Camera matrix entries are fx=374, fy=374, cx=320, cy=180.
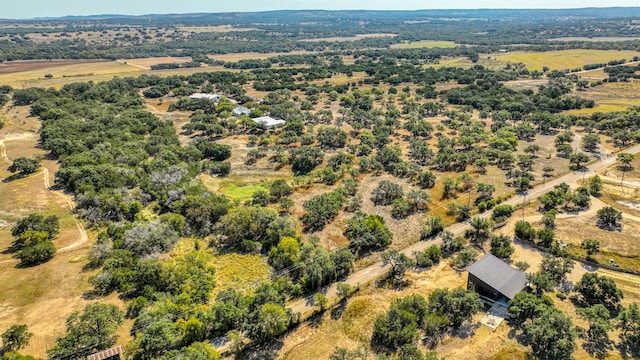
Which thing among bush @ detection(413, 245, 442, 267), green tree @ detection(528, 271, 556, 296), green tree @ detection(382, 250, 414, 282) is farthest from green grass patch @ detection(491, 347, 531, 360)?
bush @ detection(413, 245, 442, 267)

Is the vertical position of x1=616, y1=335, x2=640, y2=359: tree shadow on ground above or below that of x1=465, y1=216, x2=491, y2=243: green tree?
below

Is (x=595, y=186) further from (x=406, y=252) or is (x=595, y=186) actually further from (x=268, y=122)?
(x=268, y=122)

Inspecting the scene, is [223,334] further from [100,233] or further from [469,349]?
[100,233]

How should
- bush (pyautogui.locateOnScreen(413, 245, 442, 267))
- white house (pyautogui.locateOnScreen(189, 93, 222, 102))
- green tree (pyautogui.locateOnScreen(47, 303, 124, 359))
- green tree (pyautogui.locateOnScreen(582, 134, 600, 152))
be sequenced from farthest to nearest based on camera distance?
1. white house (pyautogui.locateOnScreen(189, 93, 222, 102))
2. green tree (pyautogui.locateOnScreen(582, 134, 600, 152))
3. bush (pyautogui.locateOnScreen(413, 245, 442, 267))
4. green tree (pyautogui.locateOnScreen(47, 303, 124, 359))

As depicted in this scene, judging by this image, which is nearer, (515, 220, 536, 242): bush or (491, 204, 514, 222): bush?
(515, 220, 536, 242): bush

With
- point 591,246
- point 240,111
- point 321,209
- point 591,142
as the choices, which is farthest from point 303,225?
point 591,142

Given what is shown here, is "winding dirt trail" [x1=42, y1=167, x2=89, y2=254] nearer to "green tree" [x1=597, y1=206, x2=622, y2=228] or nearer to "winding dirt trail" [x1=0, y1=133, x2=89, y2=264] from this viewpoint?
"winding dirt trail" [x1=0, y1=133, x2=89, y2=264]

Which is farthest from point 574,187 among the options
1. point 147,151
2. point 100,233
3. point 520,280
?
point 147,151
